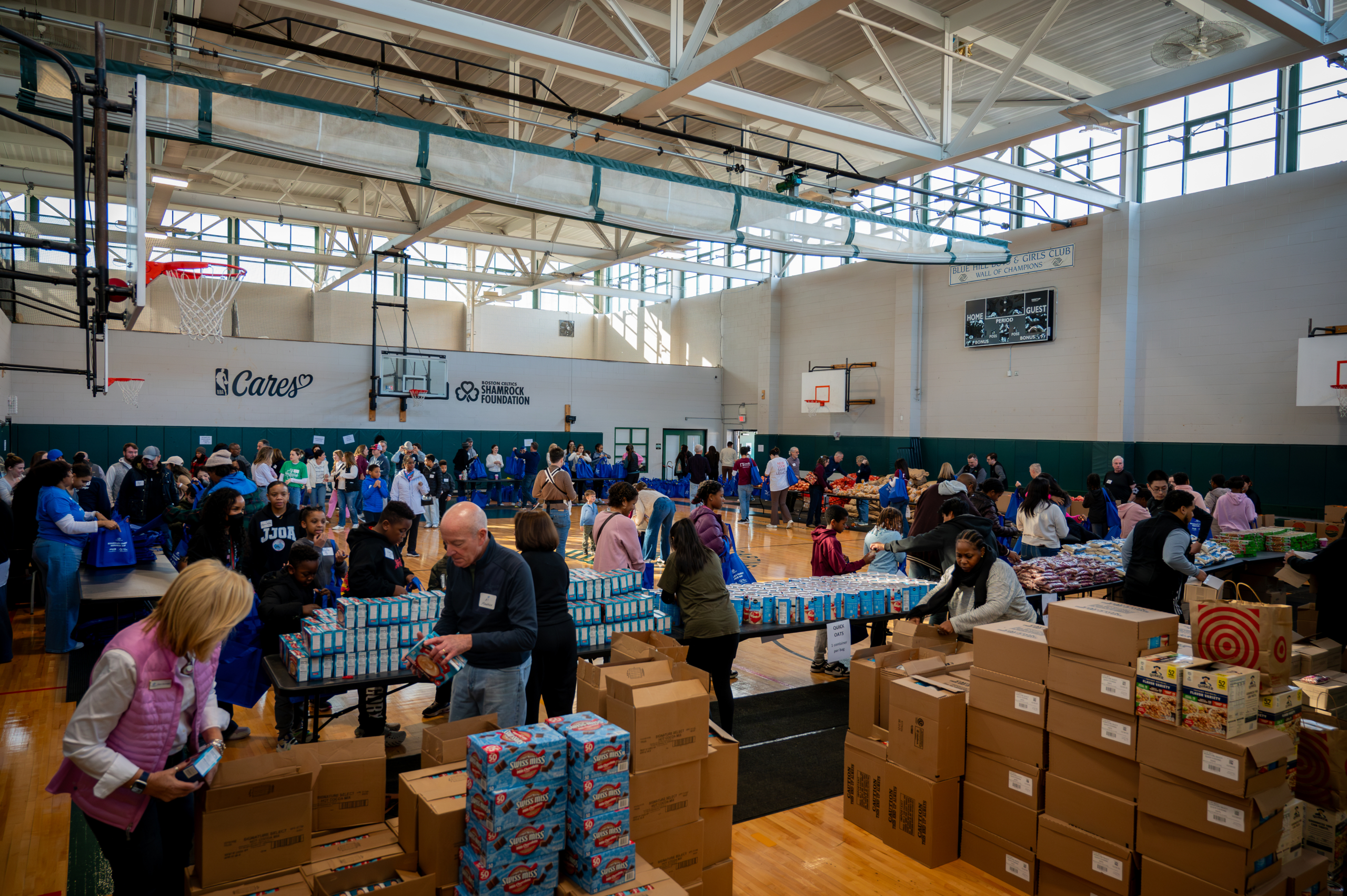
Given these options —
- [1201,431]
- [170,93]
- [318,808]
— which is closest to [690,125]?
[170,93]

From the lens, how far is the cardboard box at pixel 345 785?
2.72 m

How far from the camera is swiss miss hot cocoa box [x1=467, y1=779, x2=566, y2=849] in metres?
2.30

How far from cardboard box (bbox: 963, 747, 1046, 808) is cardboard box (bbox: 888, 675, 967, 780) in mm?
55

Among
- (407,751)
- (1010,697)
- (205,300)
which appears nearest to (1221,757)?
(1010,697)

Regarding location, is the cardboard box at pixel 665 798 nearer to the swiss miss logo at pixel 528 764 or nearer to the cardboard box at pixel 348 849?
the swiss miss logo at pixel 528 764

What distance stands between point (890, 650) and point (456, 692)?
2.56 metres

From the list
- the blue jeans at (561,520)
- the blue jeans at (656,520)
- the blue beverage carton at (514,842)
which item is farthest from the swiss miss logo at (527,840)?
the blue jeans at (561,520)

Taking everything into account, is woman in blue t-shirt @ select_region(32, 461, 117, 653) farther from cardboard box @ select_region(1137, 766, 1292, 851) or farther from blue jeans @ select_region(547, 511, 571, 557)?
cardboard box @ select_region(1137, 766, 1292, 851)

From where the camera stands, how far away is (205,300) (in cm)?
1844

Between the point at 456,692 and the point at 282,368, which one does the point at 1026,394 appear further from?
the point at 282,368

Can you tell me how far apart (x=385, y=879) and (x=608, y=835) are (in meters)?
0.75

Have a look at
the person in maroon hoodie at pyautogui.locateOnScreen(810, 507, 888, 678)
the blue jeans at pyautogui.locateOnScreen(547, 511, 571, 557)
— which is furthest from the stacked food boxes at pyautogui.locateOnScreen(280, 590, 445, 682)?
the blue jeans at pyautogui.locateOnScreen(547, 511, 571, 557)

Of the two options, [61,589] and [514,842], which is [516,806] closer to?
[514,842]

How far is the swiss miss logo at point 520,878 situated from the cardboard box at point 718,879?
1.06 meters
